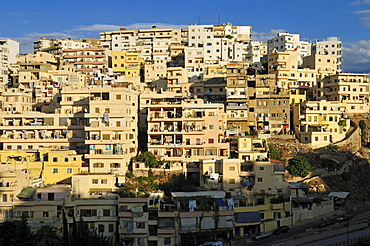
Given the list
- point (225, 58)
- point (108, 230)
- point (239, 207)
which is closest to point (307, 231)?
point (239, 207)

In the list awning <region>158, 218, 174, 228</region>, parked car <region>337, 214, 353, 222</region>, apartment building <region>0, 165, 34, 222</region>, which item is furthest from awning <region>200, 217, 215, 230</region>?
apartment building <region>0, 165, 34, 222</region>

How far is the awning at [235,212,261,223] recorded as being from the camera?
1341 inches

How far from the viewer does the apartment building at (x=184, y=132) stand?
1658 inches

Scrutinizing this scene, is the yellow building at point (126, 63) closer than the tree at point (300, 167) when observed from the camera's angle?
No

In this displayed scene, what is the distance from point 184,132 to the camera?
1670 inches

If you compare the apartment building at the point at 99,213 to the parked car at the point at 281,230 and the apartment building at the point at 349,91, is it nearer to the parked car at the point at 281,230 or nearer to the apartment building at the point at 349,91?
the parked car at the point at 281,230

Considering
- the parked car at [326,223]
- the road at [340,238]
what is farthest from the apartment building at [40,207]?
the parked car at [326,223]

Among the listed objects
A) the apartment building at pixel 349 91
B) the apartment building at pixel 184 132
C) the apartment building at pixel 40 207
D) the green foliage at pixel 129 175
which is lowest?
the apartment building at pixel 40 207

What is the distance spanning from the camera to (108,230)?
111ft

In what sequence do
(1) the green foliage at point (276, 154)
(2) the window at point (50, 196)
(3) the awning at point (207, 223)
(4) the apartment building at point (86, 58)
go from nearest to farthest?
1. (3) the awning at point (207, 223)
2. (2) the window at point (50, 196)
3. (1) the green foliage at point (276, 154)
4. (4) the apartment building at point (86, 58)

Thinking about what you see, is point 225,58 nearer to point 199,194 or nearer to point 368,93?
point 368,93

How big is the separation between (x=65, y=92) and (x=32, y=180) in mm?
10828

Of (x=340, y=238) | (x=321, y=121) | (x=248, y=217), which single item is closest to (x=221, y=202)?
(x=248, y=217)

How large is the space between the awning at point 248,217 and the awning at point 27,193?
1453cm
